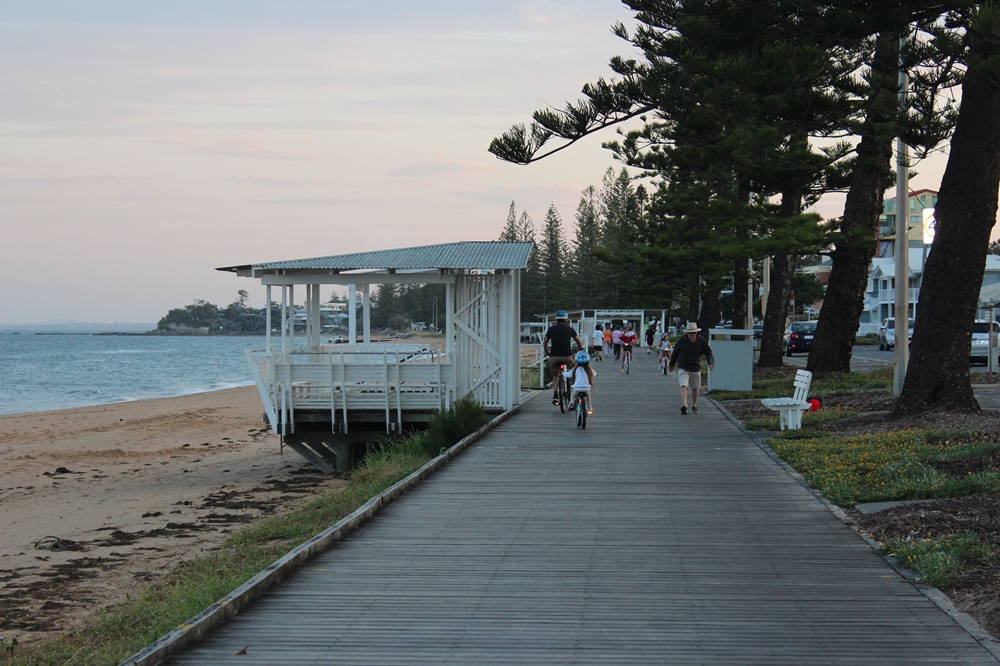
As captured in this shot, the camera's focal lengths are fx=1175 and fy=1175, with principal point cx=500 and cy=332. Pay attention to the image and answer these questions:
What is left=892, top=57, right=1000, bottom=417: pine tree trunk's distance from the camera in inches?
578

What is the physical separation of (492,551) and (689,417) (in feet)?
36.6

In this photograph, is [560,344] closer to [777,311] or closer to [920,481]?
[920,481]

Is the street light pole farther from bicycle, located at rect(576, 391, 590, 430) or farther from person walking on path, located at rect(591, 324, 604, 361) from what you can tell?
person walking on path, located at rect(591, 324, 604, 361)

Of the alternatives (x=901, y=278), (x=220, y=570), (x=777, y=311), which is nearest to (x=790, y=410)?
(x=901, y=278)

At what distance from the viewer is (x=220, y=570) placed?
928cm

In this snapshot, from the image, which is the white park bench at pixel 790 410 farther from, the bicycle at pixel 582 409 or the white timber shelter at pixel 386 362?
the white timber shelter at pixel 386 362

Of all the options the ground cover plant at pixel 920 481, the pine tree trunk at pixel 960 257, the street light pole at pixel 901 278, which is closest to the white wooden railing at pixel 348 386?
the ground cover plant at pixel 920 481

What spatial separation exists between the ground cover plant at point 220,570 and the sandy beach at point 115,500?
68 centimetres

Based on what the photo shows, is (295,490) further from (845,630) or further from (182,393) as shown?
(182,393)

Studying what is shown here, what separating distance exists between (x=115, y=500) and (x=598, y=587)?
12.3m

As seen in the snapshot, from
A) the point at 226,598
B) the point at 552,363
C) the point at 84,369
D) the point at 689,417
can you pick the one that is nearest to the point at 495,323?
the point at 552,363

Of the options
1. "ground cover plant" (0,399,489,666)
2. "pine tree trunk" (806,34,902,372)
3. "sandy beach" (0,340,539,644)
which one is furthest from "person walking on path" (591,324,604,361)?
"ground cover plant" (0,399,489,666)

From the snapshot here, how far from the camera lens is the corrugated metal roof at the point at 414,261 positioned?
17.9 m

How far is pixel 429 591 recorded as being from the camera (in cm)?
668
